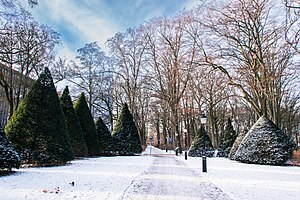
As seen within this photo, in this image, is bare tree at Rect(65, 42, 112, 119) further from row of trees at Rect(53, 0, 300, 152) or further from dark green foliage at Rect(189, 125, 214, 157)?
dark green foliage at Rect(189, 125, 214, 157)

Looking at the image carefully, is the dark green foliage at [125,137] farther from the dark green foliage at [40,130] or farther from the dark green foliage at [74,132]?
the dark green foliage at [40,130]

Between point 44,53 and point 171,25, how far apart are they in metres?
Result: 13.6

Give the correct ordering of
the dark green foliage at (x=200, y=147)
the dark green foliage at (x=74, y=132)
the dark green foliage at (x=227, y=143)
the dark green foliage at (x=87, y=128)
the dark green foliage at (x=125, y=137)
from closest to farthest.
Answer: the dark green foliage at (x=74, y=132) < the dark green foliage at (x=87, y=128) < the dark green foliage at (x=200, y=147) < the dark green foliage at (x=125, y=137) < the dark green foliage at (x=227, y=143)

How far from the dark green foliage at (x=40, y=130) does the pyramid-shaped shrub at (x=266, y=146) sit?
9.80m

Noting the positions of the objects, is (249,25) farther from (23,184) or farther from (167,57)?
(23,184)

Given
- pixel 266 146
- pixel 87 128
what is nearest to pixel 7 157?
pixel 87 128

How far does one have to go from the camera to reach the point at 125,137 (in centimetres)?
2216

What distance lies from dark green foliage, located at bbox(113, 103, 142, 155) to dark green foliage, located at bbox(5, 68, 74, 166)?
34.1 feet

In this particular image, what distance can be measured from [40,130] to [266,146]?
11.6m

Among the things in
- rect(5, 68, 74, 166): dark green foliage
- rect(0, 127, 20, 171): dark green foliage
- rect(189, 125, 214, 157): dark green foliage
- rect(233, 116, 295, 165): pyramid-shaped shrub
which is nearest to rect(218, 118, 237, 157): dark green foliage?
rect(189, 125, 214, 157): dark green foliage

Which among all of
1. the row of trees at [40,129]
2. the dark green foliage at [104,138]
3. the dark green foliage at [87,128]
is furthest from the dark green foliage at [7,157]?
the dark green foliage at [104,138]

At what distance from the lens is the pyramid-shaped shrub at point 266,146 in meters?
12.7

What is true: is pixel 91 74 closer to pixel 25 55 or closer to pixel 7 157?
pixel 25 55

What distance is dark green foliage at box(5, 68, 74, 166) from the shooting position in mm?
10094
